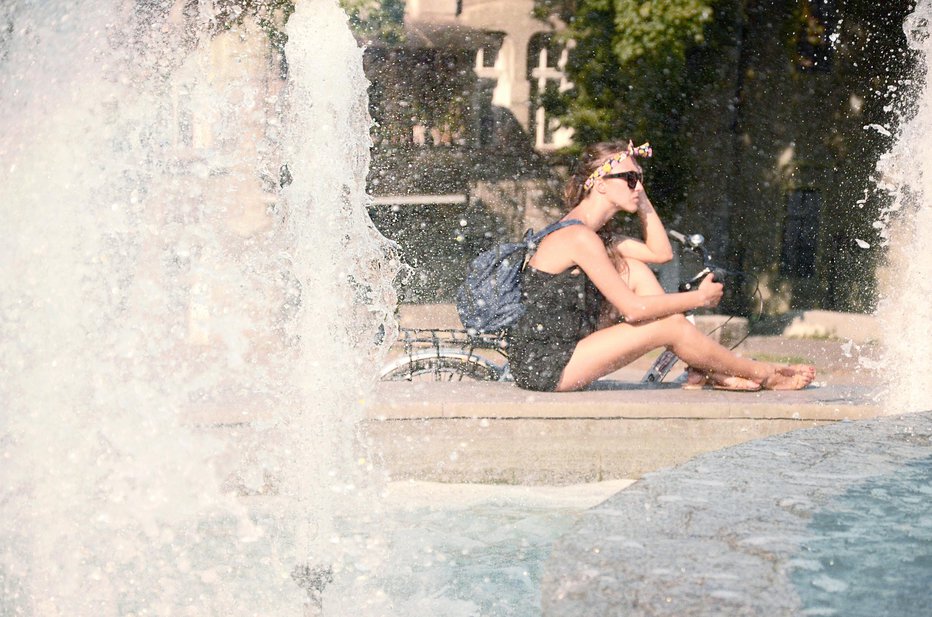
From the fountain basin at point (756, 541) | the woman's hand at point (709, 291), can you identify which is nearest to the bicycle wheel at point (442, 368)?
the woman's hand at point (709, 291)

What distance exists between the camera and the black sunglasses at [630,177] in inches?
226

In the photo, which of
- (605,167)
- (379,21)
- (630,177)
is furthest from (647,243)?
(379,21)

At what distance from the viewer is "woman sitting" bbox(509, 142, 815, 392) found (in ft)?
18.2

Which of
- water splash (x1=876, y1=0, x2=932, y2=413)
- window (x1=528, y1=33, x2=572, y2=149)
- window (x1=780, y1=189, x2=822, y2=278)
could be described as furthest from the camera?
window (x1=780, y1=189, x2=822, y2=278)

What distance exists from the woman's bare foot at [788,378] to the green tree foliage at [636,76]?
1427 centimetres

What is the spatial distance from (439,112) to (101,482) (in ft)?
64.0

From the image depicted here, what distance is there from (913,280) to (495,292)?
2.16 meters

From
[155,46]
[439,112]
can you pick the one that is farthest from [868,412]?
[439,112]

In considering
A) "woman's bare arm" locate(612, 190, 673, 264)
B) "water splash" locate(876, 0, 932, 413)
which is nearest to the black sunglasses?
"woman's bare arm" locate(612, 190, 673, 264)

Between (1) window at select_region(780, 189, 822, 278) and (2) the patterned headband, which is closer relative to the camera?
(2) the patterned headband

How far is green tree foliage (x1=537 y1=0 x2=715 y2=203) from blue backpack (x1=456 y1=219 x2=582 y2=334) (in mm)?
14374

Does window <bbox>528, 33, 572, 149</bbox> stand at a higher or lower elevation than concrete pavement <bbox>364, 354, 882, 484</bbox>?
higher

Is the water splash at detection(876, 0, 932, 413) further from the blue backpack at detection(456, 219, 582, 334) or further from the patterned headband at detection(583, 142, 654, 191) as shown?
the blue backpack at detection(456, 219, 582, 334)

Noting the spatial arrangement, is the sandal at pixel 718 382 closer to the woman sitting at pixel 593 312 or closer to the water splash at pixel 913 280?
the woman sitting at pixel 593 312
